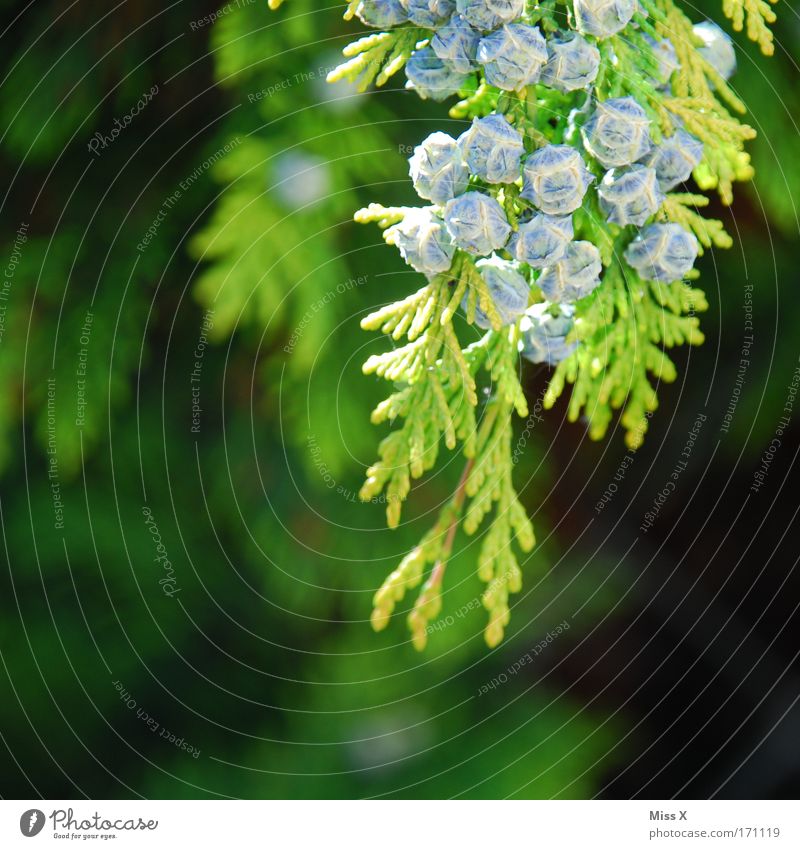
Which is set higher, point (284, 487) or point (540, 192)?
point (540, 192)

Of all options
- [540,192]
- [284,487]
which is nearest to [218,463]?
[284,487]

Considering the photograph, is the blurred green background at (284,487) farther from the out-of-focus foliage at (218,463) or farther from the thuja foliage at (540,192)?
the thuja foliage at (540,192)

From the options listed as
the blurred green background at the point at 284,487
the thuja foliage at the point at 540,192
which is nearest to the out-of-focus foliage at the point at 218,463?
the blurred green background at the point at 284,487

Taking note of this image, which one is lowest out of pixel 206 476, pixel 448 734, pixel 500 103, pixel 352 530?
pixel 448 734

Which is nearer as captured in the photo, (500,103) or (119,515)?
(500,103)

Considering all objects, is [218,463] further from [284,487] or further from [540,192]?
[540,192]

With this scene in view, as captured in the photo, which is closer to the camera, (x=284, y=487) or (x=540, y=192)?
(x=540, y=192)

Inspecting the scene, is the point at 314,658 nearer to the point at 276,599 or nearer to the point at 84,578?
the point at 276,599
